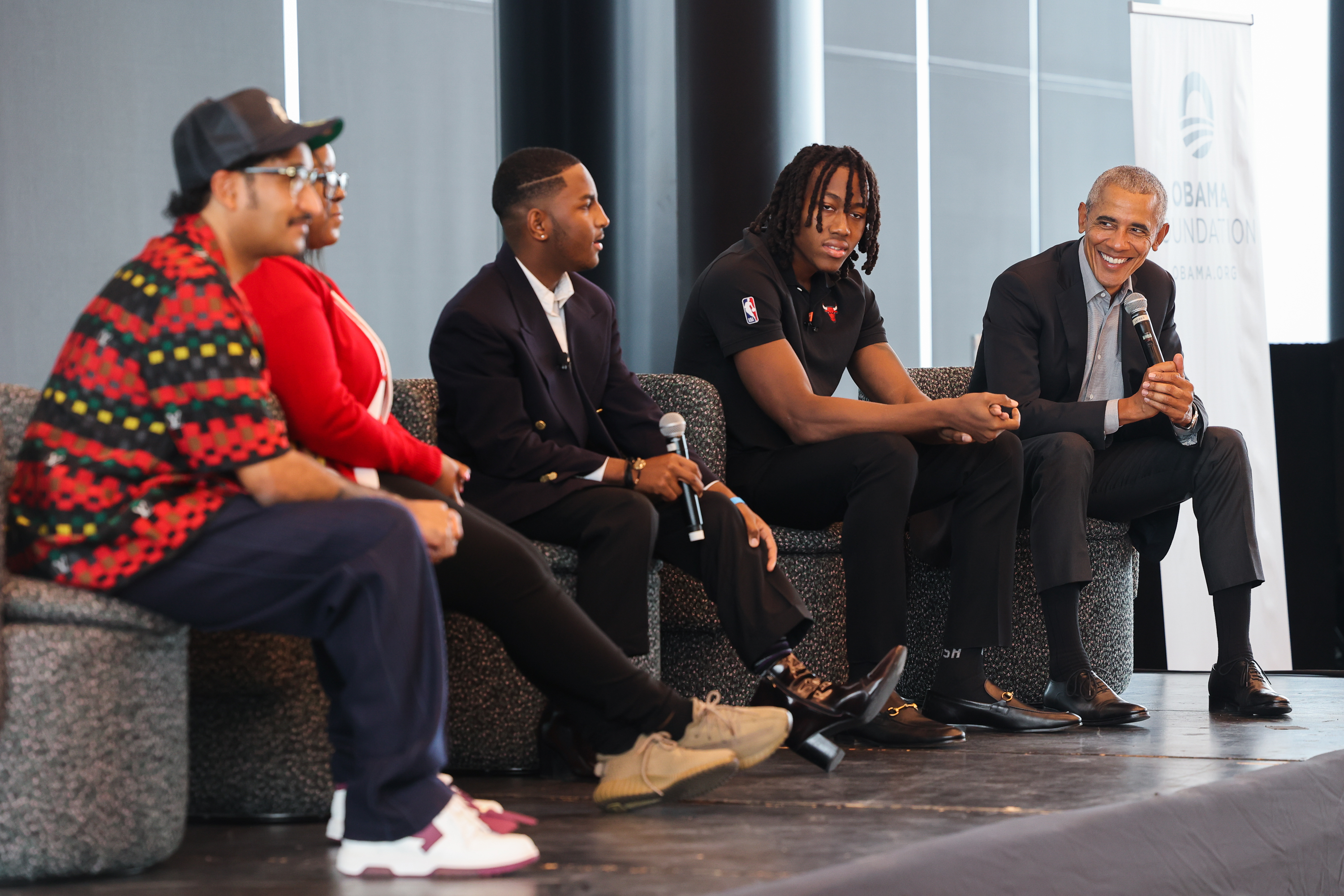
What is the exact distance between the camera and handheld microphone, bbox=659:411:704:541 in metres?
2.13

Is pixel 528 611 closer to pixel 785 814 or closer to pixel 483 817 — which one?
pixel 483 817

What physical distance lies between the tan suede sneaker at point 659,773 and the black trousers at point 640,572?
0.35 meters

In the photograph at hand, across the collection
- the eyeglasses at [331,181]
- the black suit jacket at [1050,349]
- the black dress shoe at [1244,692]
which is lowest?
the black dress shoe at [1244,692]

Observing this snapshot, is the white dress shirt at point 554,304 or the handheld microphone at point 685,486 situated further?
the white dress shirt at point 554,304

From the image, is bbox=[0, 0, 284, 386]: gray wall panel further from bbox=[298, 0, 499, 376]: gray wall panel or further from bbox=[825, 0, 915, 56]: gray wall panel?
bbox=[825, 0, 915, 56]: gray wall panel

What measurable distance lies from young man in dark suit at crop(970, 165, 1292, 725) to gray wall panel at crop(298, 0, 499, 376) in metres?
2.59

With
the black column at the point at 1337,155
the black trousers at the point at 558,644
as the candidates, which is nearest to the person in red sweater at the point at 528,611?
the black trousers at the point at 558,644

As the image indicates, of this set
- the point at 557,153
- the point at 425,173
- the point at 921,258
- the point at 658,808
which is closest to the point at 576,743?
the point at 658,808

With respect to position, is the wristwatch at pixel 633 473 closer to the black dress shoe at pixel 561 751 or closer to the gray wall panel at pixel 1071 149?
the black dress shoe at pixel 561 751

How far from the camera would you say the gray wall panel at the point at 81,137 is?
→ 4.25 metres

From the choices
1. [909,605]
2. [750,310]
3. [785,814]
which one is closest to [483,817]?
[785,814]

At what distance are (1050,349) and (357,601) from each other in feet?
6.20

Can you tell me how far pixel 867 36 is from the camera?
18.9ft

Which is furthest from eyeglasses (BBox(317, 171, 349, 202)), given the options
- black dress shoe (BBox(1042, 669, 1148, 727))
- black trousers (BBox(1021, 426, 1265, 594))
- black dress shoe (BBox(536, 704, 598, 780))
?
black dress shoe (BBox(1042, 669, 1148, 727))
